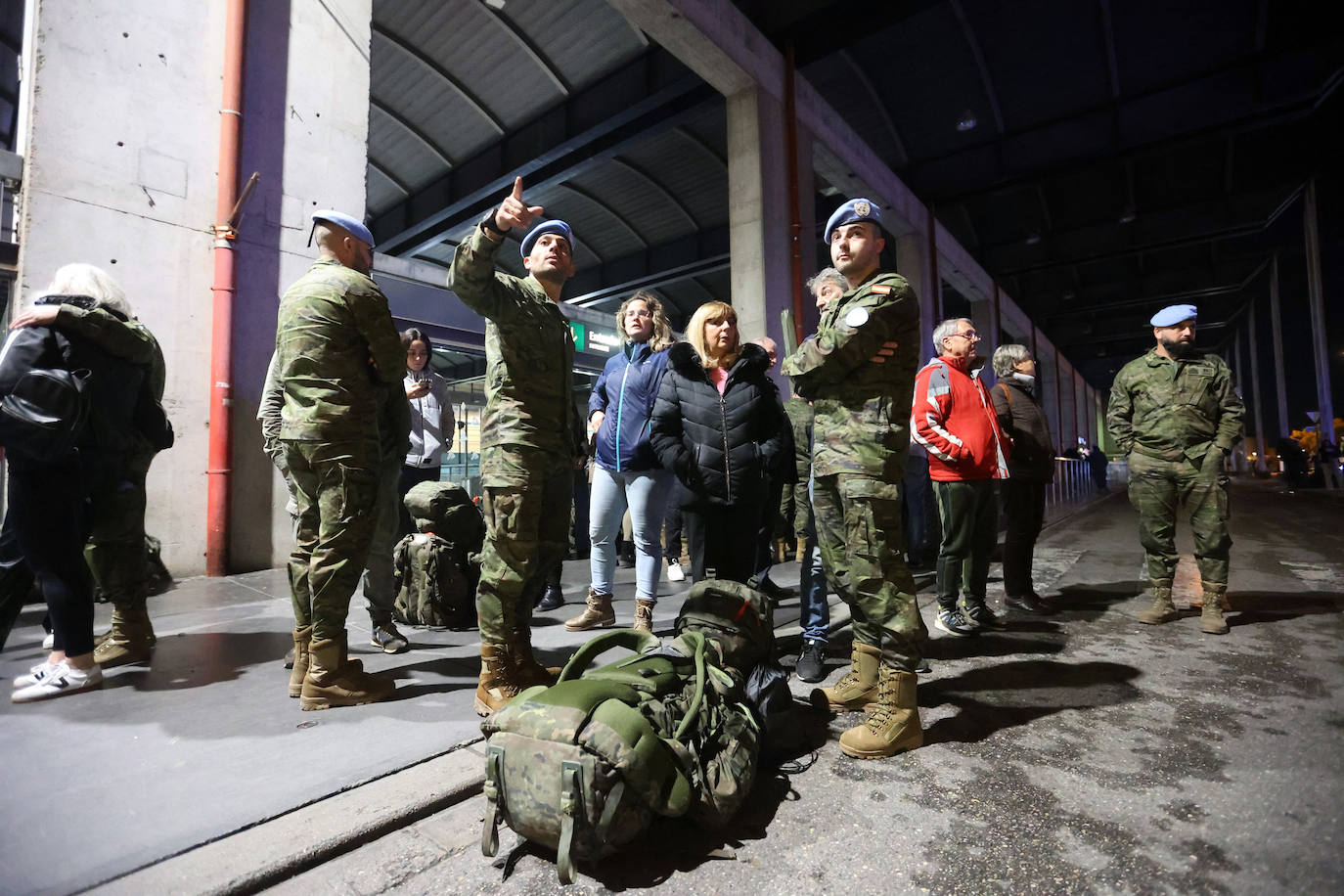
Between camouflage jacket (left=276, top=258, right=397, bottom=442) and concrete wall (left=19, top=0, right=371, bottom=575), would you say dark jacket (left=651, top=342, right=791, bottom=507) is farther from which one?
concrete wall (left=19, top=0, right=371, bottom=575)

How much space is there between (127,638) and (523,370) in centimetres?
239

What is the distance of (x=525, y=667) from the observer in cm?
249

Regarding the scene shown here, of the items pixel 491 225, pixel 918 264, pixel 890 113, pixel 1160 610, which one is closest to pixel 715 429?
pixel 491 225

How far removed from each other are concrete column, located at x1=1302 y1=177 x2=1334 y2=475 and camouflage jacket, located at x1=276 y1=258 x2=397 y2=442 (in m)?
23.4

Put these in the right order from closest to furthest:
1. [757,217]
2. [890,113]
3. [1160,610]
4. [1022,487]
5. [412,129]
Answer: [1160,610]
[1022,487]
[757,217]
[412,129]
[890,113]

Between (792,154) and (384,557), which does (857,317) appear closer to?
(384,557)

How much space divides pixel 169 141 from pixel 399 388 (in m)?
3.74

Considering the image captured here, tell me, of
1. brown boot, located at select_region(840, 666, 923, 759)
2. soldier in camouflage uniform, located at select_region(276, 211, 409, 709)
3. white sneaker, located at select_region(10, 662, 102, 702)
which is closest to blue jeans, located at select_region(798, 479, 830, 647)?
brown boot, located at select_region(840, 666, 923, 759)

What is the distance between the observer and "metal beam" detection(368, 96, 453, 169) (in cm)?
1006

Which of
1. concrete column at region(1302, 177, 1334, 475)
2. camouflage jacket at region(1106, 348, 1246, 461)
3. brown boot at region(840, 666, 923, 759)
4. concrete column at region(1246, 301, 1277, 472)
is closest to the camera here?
brown boot at region(840, 666, 923, 759)

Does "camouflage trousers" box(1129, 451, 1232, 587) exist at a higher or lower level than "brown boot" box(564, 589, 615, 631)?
higher

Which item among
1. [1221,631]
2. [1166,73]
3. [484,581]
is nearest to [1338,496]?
[1166,73]

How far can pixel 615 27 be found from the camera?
27.1ft

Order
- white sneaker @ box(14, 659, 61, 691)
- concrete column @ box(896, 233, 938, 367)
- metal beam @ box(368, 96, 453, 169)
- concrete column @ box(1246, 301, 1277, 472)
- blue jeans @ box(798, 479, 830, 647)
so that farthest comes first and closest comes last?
1. concrete column @ box(1246, 301, 1277, 472)
2. concrete column @ box(896, 233, 938, 367)
3. metal beam @ box(368, 96, 453, 169)
4. blue jeans @ box(798, 479, 830, 647)
5. white sneaker @ box(14, 659, 61, 691)
